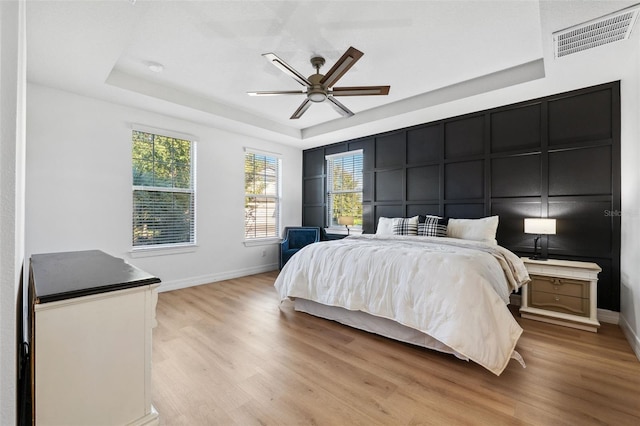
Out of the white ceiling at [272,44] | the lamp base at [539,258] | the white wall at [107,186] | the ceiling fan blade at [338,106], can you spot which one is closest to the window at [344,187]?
the white ceiling at [272,44]

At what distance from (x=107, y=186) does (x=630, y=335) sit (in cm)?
574

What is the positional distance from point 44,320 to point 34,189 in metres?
2.93

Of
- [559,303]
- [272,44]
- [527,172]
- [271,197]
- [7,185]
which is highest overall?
[272,44]

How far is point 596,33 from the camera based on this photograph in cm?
226

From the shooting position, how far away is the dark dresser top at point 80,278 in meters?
1.21

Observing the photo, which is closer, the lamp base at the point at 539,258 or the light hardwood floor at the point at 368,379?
the light hardwood floor at the point at 368,379

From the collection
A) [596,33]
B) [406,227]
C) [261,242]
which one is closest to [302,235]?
[261,242]

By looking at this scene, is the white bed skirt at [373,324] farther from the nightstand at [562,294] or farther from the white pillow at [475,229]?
the white pillow at [475,229]

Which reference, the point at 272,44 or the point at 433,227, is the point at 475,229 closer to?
the point at 433,227

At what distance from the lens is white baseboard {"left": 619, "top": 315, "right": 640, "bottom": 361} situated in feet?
7.67

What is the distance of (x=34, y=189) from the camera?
3.17 m

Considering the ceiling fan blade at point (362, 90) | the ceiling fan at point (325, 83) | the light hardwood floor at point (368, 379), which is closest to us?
the light hardwood floor at point (368, 379)

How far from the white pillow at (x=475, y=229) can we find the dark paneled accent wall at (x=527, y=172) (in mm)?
356

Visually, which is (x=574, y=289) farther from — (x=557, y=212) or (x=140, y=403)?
(x=140, y=403)
